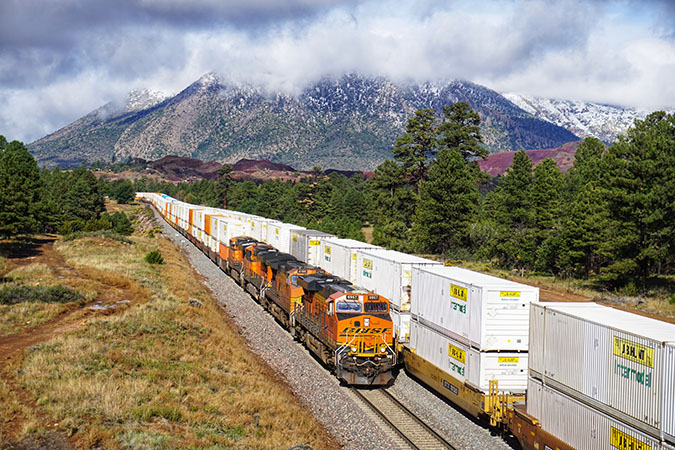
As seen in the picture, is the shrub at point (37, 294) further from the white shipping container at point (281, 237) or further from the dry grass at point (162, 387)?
the white shipping container at point (281, 237)

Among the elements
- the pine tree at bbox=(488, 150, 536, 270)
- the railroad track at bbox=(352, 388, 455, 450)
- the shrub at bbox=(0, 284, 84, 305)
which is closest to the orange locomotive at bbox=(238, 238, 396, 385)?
the railroad track at bbox=(352, 388, 455, 450)

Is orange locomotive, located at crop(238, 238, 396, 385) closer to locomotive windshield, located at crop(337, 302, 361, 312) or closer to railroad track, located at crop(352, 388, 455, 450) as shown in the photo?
locomotive windshield, located at crop(337, 302, 361, 312)

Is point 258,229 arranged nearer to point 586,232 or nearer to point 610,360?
point 586,232

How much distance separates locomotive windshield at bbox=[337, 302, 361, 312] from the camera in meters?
22.1

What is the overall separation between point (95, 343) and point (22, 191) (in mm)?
43558

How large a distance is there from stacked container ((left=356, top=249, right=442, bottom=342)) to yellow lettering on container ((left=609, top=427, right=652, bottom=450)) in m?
11.5

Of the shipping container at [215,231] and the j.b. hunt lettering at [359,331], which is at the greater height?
the shipping container at [215,231]

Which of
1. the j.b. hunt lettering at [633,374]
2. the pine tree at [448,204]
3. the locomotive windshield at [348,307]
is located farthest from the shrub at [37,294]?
the pine tree at [448,204]

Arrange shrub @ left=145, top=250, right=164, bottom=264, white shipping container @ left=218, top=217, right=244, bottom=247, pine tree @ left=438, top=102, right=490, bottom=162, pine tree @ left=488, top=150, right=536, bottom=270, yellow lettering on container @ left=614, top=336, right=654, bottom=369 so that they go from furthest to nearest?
pine tree @ left=438, top=102, right=490, bottom=162 < pine tree @ left=488, top=150, right=536, bottom=270 < shrub @ left=145, top=250, right=164, bottom=264 < white shipping container @ left=218, top=217, right=244, bottom=247 < yellow lettering on container @ left=614, top=336, right=654, bottom=369

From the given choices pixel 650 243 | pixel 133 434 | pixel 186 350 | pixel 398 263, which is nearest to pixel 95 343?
pixel 186 350

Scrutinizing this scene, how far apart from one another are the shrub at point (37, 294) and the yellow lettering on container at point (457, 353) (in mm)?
25439

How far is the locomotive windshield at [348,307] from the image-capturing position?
Answer: 22.1m

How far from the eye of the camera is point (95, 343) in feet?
74.9

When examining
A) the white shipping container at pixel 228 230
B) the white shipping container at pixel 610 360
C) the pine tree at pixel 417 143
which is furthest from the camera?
the pine tree at pixel 417 143
